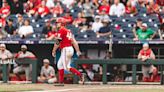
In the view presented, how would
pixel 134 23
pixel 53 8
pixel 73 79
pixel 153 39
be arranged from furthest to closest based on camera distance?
pixel 53 8
pixel 134 23
pixel 153 39
pixel 73 79

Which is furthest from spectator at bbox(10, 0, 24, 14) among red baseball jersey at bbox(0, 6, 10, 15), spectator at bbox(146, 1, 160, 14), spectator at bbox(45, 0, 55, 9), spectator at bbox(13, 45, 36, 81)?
spectator at bbox(146, 1, 160, 14)

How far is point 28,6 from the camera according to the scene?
24469 mm

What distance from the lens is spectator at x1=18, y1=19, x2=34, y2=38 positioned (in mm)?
21656

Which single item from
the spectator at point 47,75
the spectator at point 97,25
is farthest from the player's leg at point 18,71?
the spectator at point 97,25

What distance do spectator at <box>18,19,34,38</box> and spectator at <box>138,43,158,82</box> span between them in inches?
196

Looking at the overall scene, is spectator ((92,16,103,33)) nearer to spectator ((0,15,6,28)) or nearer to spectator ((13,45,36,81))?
spectator ((13,45,36,81))

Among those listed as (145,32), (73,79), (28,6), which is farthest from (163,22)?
(28,6)

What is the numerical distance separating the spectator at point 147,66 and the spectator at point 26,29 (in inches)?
196

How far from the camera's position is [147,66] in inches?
734

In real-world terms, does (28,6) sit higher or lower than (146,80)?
higher

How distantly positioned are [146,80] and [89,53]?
329 cm

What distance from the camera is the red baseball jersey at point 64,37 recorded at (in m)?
16.7

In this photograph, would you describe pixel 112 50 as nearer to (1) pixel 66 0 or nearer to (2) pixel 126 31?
(2) pixel 126 31

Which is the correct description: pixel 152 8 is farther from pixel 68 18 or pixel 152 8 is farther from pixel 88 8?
pixel 68 18
